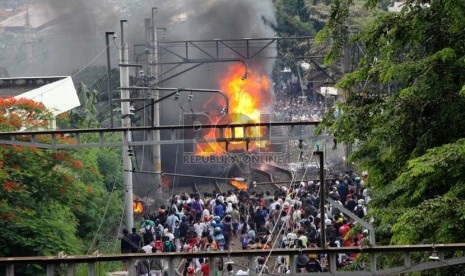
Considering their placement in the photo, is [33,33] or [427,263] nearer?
[427,263]

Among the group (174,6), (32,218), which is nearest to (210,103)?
(174,6)

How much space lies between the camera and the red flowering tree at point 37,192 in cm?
2359

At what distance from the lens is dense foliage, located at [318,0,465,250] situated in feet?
52.0

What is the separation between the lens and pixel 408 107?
54.5 feet

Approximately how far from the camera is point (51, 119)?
2677 cm

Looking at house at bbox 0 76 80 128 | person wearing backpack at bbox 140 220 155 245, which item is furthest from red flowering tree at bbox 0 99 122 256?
house at bbox 0 76 80 128

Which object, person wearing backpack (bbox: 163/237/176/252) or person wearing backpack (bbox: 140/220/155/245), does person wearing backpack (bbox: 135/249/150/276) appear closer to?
person wearing backpack (bbox: 163/237/176/252)

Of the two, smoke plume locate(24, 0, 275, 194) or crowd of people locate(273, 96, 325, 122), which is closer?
smoke plume locate(24, 0, 275, 194)

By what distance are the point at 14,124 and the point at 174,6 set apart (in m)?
24.4

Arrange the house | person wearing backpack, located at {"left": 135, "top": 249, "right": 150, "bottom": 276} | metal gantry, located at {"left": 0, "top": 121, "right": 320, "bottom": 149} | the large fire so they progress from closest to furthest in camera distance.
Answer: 1. metal gantry, located at {"left": 0, "top": 121, "right": 320, "bottom": 149}
2. person wearing backpack, located at {"left": 135, "top": 249, "right": 150, "bottom": 276}
3. the house
4. the large fire

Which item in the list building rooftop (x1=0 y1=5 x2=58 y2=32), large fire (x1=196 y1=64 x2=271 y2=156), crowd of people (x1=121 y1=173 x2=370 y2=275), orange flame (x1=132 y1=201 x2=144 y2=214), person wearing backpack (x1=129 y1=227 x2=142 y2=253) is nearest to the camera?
crowd of people (x1=121 y1=173 x2=370 y2=275)

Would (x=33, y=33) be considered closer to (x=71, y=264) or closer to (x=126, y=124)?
(x=126, y=124)

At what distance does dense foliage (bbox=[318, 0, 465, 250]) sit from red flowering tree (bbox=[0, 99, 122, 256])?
27.8ft

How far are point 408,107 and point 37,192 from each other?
10.3 metres
